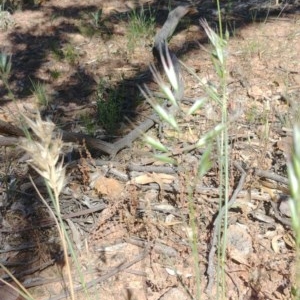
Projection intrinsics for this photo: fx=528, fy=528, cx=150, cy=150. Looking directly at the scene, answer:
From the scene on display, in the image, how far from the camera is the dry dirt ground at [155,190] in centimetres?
217

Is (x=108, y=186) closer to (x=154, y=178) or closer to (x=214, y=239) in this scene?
(x=154, y=178)

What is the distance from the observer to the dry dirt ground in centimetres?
217

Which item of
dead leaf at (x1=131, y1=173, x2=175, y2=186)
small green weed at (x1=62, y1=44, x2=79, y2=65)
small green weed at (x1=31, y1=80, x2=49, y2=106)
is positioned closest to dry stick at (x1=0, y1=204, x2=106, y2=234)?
dead leaf at (x1=131, y1=173, x2=175, y2=186)

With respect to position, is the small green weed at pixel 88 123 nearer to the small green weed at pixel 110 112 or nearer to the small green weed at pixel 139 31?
the small green weed at pixel 110 112

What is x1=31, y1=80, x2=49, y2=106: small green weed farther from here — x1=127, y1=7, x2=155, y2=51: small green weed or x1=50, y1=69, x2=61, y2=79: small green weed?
x1=127, y1=7, x2=155, y2=51: small green weed

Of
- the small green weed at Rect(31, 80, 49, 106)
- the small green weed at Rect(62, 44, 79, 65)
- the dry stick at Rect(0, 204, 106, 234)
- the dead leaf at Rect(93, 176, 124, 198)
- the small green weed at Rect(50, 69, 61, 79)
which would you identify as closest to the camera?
the dry stick at Rect(0, 204, 106, 234)

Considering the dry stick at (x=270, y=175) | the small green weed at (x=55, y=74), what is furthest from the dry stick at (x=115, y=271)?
the small green weed at (x=55, y=74)

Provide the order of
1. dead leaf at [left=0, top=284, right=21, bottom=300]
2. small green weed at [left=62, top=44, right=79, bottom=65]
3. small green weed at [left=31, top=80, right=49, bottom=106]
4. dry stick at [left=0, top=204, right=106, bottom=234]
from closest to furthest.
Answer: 1. dead leaf at [left=0, top=284, right=21, bottom=300]
2. dry stick at [left=0, top=204, right=106, bottom=234]
3. small green weed at [left=31, top=80, right=49, bottom=106]
4. small green weed at [left=62, top=44, right=79, bottom=65]

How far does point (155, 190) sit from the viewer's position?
266cm

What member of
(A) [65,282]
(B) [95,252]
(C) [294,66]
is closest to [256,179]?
(B) [95,252]

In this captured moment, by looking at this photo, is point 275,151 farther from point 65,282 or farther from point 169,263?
point 65,282

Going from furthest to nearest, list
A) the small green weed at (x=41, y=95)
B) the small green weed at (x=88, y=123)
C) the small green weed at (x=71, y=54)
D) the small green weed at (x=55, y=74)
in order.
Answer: the small green weed at (x=71, y=54), the small green weed at (x=55, y=74), the small green weed at (x=41, y=95), the small green weed at (x=88, y=123)

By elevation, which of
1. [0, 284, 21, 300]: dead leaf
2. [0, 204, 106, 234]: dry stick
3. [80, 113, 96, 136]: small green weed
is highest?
[0, 284, 21, 300]: dead leaf

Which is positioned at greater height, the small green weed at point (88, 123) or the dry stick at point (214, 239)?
the dry stick at point (214, 239)
